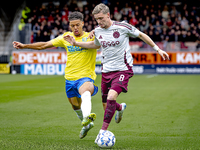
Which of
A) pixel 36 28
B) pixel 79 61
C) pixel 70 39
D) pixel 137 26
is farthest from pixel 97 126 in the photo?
pixel 36 28

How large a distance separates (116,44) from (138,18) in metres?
21.7

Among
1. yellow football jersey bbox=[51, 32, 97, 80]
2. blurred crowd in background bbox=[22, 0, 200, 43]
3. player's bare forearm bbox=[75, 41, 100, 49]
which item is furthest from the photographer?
blurred crowd in background bbox=[22, 0, 200, 43]

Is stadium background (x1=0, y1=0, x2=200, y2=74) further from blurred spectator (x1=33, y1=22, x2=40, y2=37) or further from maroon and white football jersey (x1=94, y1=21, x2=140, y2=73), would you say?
maroon and white football jersey (x1=94, y1=21, x2=140, y2=73)

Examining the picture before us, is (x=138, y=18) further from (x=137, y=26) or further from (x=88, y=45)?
(x=88, y=45)

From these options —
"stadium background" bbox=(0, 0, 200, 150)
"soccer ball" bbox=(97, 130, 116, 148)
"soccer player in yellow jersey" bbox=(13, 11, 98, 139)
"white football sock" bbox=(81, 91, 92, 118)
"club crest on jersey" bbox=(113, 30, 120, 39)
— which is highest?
"club crest on jersey" bbox=(113, 30, 120, 39)

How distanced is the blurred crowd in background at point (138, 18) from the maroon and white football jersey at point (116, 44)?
18437 mm

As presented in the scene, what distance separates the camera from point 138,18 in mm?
26156

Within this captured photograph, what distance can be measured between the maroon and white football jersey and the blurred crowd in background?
18437mm

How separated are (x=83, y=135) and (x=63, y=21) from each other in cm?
2205

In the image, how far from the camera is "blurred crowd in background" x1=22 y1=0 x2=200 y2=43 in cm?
2388

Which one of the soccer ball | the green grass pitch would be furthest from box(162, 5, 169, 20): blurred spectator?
the soccer ball

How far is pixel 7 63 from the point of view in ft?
78.3

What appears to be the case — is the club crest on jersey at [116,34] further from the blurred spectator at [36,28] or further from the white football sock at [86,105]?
the blurred spectator at [36,28]

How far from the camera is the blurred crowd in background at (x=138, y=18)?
23875 millimetres
